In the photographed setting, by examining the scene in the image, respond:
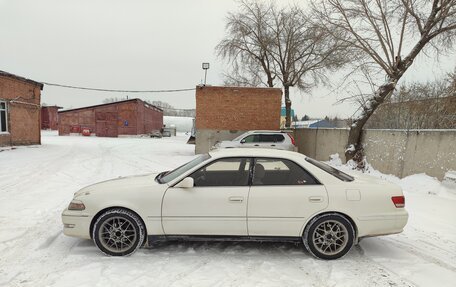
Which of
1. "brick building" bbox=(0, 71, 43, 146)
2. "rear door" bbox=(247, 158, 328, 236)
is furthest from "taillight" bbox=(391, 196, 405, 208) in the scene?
"brick building" bbox=(0, 71, 43, 146)

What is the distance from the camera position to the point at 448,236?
4836 mm

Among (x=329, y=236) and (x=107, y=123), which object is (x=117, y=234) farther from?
(x=107, y=123)

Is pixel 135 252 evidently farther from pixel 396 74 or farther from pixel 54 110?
pixel 54 110

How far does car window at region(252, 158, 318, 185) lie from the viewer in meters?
3.95

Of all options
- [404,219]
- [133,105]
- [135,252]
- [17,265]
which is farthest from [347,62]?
[133,105]

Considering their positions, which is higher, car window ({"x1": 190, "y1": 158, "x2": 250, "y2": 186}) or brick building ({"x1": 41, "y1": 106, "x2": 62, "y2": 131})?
brick building ({"x1": 41, "y1": 106, "x2": 62, "y2": 131})

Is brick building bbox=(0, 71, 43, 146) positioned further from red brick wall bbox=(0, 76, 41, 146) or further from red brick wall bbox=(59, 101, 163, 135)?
red brick wall bbox=(59, 101, 163, 135)

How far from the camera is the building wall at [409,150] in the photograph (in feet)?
25.5

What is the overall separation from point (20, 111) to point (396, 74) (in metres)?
20.4

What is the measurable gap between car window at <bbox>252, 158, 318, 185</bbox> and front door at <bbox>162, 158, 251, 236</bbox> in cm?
28

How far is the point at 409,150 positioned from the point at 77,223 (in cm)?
903

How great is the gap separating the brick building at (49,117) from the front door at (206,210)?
183ft

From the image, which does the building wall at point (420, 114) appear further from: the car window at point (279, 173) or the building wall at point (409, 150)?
the car window at point (279, 173)

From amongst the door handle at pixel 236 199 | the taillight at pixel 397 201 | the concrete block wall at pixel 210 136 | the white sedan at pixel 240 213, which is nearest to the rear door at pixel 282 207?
the white sedan at pixel 240 213
